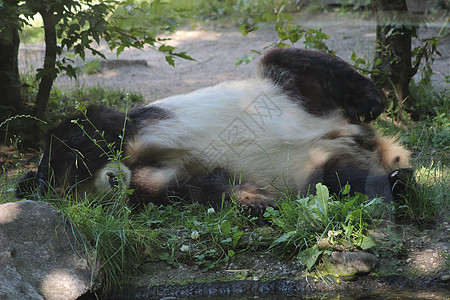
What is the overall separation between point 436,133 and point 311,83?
1.32m

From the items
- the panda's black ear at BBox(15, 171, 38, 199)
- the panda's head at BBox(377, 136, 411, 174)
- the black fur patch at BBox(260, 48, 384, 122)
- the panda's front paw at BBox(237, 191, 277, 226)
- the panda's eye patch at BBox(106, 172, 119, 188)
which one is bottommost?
the panda's black ear at BBox(15, 171, 38, 199)

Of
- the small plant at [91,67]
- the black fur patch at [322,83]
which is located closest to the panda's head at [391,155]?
the black fur patch at [322,83]

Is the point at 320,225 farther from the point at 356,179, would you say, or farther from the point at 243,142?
the point at 243,142

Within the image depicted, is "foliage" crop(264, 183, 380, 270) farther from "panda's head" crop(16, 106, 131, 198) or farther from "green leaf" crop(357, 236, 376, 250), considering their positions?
"panda's head" crop(16, 106, 131, 198)

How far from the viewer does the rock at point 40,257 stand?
2.40m

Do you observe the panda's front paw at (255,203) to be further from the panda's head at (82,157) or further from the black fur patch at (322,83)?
the black fur patch at (322,83)

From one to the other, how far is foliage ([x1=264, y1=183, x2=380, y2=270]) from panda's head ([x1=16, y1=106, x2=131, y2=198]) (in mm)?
1006

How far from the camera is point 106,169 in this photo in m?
3.23

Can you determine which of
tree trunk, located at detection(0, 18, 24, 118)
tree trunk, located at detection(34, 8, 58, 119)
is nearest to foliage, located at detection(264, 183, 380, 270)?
tree trunk, located at detection(34, 8, 58, 119)

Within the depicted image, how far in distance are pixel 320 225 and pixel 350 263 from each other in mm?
281

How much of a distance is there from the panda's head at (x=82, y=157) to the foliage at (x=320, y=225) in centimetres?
101

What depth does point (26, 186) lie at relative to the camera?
3.38 m

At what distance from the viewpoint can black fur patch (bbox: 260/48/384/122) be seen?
3771 millimetres

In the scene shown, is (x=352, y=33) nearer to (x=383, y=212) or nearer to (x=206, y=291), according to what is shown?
(x=383, y=212)
